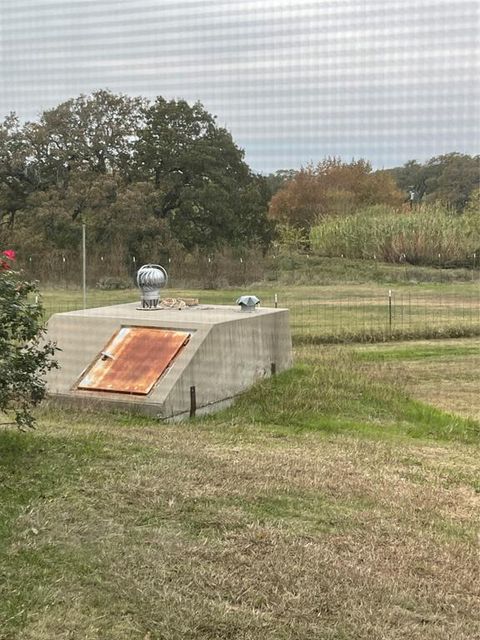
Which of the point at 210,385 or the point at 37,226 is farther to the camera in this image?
the point at 37,226

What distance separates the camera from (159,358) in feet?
14.8

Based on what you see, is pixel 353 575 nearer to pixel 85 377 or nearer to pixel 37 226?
pixel 85 377

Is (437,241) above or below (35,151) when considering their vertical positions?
below

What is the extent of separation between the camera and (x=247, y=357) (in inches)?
201

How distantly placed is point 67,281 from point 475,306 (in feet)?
21.1

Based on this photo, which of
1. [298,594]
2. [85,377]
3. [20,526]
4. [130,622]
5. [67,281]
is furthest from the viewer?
[67,281]

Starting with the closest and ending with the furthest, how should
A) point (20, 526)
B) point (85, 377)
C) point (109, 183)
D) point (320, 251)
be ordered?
point (20, 526) → point (85, 377) → point (109, 183) → point (320, 251)

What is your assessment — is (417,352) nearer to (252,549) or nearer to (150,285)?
(150,285)

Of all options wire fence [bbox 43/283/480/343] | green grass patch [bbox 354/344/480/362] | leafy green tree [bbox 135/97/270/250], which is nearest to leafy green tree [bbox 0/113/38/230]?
leafy green tree [bbox 135/97/270/250]

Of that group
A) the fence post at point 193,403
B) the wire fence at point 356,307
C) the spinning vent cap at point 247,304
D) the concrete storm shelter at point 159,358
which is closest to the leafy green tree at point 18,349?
the concrete storm shelter at point 159,358

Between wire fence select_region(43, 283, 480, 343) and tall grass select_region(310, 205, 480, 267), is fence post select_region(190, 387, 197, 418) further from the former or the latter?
tall grass select_region(310, 205, 480, 267)

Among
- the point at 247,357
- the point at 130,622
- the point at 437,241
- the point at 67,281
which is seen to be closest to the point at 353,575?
the point at 130,622

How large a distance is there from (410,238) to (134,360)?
430 inches

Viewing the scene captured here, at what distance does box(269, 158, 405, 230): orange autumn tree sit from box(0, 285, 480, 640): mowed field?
45.2 ft
